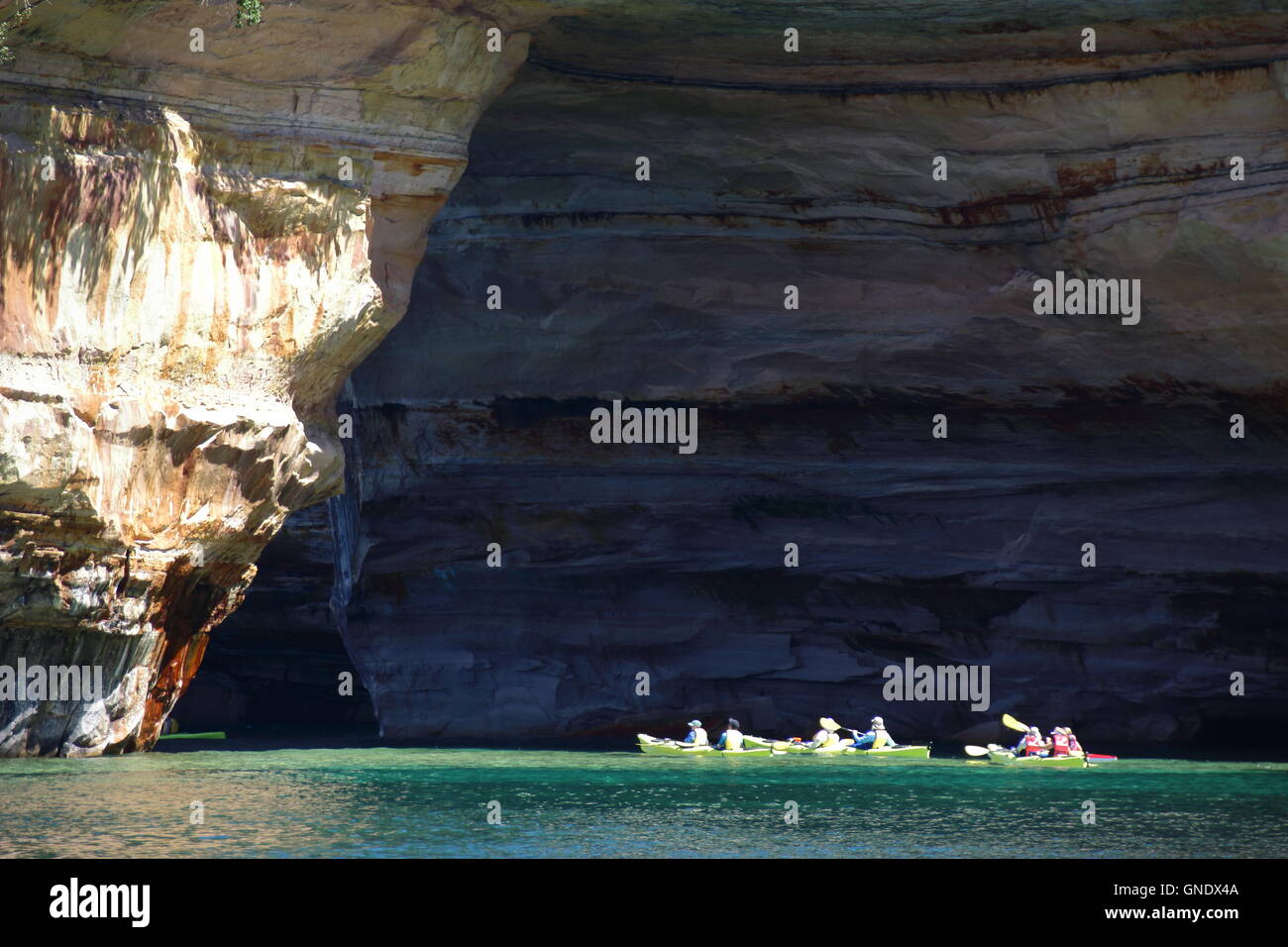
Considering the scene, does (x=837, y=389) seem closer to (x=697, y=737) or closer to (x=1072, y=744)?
(x=697, y=737)

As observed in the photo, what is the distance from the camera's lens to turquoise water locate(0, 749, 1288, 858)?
46.3ft

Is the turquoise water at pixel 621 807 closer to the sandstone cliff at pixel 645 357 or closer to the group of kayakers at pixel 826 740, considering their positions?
the group of kayakers at pixel 826 740

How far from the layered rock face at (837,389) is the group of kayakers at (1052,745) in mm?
5317

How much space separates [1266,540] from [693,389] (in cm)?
1070

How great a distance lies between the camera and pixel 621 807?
57.1ft

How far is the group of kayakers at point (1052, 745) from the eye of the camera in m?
24.2

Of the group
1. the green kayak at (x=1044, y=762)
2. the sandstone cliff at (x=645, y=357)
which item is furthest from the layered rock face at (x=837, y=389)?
the green kayak at (x=1044, y=762)

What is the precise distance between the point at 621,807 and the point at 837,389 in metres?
12.5

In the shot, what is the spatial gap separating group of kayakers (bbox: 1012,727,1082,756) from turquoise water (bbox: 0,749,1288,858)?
0.74m

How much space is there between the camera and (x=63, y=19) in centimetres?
1848

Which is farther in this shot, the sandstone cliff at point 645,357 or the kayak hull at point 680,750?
the kayak hull at point 680,750

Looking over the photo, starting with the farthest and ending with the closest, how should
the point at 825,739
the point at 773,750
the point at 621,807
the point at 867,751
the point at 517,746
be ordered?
the point at 517,746, the point at 825,739, the point at 773,750, the point at 867,751, the point at 621,807

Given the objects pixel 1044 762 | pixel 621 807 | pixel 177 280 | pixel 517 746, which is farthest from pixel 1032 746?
pixel 177 280

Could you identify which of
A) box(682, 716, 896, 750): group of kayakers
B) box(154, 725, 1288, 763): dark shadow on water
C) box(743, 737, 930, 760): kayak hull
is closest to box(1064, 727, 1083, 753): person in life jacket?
box(154, 725, 1288, 763): dark shadow on water
